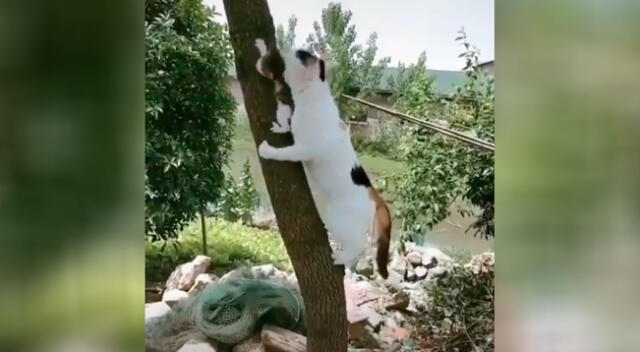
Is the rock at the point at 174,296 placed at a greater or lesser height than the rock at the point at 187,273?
lesser

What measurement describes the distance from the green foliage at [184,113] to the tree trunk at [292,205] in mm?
61

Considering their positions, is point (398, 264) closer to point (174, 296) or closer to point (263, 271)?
point (263, 271)

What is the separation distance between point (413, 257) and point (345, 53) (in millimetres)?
609

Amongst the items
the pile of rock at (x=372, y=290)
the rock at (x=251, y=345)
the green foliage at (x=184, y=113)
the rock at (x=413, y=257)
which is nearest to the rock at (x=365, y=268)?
the pile of rock at (x=372, y=290)

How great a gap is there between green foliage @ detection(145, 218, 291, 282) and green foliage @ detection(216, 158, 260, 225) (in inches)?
1.0

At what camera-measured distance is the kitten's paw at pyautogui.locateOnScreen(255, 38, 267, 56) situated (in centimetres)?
198

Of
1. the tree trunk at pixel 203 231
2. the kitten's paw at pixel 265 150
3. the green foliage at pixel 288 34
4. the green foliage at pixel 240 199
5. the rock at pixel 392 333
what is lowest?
the rock at pixel 392 333

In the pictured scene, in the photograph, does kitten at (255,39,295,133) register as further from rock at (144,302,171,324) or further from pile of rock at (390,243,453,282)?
rock at (144,302,171,324)

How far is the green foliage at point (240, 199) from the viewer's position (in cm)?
201
